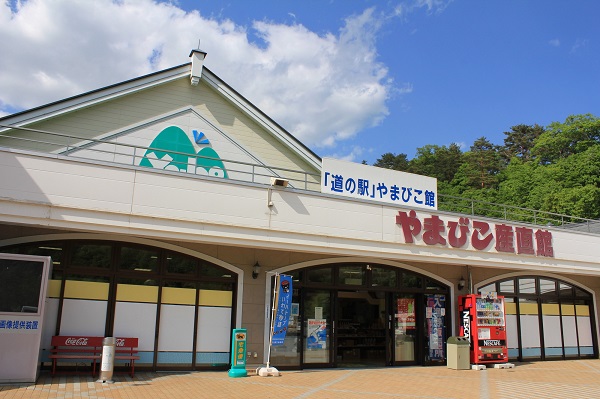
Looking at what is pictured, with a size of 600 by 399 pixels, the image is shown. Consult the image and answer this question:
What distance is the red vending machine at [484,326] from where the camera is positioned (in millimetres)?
13752

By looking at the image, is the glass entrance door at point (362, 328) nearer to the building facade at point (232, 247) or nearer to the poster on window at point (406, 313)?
the building facade at point (232, 247)

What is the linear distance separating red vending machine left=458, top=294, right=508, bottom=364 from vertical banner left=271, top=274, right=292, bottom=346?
5601mm

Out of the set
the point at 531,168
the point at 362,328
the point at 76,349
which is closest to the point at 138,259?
the point at 76,349

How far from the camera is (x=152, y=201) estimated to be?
9930 millimetres

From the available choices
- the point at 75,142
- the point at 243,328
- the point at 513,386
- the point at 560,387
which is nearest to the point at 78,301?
the point at 243,328

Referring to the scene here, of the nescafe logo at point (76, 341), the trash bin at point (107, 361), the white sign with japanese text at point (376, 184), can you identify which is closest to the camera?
the trash bin at point (107, 361)

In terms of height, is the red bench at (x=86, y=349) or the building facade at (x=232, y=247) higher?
the building facade at (x=232, y=247)

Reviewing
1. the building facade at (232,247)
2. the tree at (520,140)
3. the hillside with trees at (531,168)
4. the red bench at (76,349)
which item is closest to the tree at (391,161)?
the hillside with trees at (531,168)

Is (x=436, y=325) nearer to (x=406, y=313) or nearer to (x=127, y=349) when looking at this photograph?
(x=406, y=313)

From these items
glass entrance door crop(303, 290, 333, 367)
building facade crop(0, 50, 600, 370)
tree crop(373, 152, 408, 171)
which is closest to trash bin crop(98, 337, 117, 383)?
building facade crop(0, 50, 600, 370)

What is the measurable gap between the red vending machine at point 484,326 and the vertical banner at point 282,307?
18.4ft

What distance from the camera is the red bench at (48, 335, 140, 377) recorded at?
32.7ft

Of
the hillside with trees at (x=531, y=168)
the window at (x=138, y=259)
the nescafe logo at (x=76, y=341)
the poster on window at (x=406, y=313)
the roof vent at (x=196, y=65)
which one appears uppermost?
the hillside with trees at (x=531, y=168)

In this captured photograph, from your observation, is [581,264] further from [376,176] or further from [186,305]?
[186,305]
